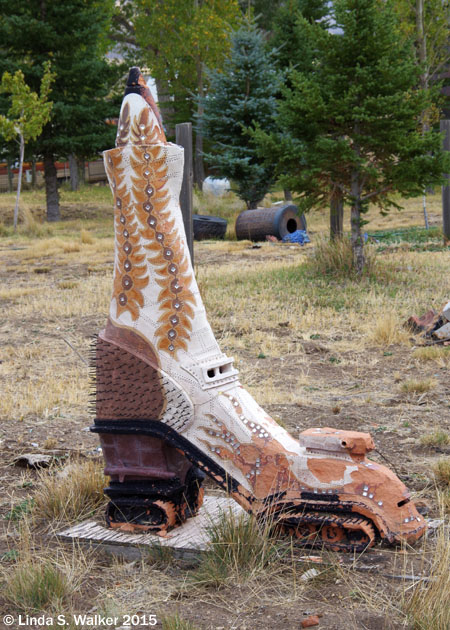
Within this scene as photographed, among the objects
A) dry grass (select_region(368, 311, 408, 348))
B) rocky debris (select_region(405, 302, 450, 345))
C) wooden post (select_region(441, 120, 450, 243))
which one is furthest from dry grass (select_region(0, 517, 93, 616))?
wooden post (select_region(441, 120, 450, 243))

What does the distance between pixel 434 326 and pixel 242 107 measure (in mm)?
16405

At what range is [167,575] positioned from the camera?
2977 mm

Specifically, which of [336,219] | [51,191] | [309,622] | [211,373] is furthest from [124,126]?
[51,191]

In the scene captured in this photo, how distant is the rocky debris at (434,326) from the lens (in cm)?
741

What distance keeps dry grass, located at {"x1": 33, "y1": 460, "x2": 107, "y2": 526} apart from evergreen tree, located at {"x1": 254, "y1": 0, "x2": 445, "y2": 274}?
685 cm

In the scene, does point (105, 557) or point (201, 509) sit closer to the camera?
point (105, 557)

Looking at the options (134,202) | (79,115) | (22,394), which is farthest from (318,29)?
(79,115)

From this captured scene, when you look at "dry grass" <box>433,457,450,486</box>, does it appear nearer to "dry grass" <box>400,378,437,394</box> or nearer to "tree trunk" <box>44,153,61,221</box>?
"dry grass" <box>400,378,437,394</box>

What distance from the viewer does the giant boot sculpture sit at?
3084 mm

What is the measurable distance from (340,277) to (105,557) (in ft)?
25.3

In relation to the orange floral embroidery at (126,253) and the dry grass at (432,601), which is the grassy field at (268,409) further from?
the orange floral embroidery at (126,253)

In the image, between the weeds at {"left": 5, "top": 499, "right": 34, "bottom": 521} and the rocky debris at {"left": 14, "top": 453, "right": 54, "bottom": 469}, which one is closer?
the weeds at {"left": 5, "top": 499, "right": 34, "bottom": 521}

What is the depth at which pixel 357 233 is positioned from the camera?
10.5 m

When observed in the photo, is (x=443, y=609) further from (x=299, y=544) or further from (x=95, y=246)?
(x=95, y=246)
